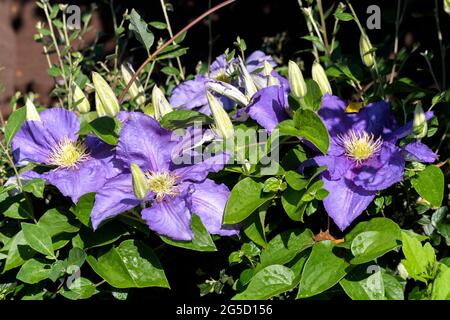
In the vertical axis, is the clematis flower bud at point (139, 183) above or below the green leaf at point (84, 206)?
above

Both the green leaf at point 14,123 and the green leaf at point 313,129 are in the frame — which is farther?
the green leaf at point 14,123

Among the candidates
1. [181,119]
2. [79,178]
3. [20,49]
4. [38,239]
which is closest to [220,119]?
[181,119]

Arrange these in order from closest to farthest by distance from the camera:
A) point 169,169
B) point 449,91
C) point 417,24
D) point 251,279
Answer: 1. point 251,279
2. point 169,169
3. point 449,91
4. point 417,24

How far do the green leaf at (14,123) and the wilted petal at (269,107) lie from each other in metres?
0.53

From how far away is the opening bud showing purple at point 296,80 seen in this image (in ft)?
4.55

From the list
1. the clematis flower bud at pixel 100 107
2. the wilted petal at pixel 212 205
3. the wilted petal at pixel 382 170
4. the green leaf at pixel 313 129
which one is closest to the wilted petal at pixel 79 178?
the clematis flower bud at pixel 100 107

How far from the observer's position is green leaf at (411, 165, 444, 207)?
54.4 inches

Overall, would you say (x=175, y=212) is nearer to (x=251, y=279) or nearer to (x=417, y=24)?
(x=251, y=279)

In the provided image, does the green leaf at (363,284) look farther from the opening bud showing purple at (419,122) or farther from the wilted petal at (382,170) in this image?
the opening bud showing purple at (419,122)

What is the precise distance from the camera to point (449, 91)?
65.1 inches

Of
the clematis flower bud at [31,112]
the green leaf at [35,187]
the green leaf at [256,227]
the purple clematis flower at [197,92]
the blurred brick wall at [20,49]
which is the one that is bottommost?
the blurred brick wall at [20,49]

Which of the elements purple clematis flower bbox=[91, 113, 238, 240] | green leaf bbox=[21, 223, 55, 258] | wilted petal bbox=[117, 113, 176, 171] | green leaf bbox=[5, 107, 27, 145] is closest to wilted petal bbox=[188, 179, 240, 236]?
purple clematis flower bbox=[91, 113, 238, 240]
